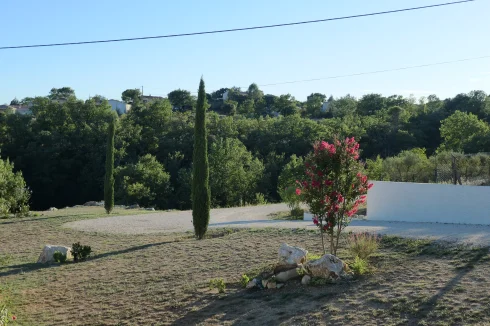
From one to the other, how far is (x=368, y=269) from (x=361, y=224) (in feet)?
20.3

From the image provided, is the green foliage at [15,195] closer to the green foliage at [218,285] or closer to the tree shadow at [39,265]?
the tree shadow at [39,265]

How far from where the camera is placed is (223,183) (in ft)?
132

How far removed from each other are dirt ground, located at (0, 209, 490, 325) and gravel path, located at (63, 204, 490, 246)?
44.8 inches

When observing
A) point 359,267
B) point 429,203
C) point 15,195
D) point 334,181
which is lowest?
point 359,267

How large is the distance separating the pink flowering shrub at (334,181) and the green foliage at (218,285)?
7.32ft

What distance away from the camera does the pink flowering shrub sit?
9.74m

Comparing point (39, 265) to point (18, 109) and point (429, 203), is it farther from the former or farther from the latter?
point (18, 109)

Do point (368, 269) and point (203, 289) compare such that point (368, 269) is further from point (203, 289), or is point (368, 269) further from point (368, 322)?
point (203, 289)

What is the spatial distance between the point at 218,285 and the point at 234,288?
319 millimetres

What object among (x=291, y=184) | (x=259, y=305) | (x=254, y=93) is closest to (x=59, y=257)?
(x=259, y=305)

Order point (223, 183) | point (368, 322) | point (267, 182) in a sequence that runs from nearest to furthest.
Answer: point (368, 322)
point (223, 183)
point (267, 182)

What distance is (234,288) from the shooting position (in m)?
9.34

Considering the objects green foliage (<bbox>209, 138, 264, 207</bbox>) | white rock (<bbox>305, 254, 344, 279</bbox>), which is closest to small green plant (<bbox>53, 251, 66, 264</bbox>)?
white rock (<bbox>305, 254, 344, 279</bbox>)

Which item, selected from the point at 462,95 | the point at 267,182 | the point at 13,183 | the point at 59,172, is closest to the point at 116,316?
the point at 13,183
